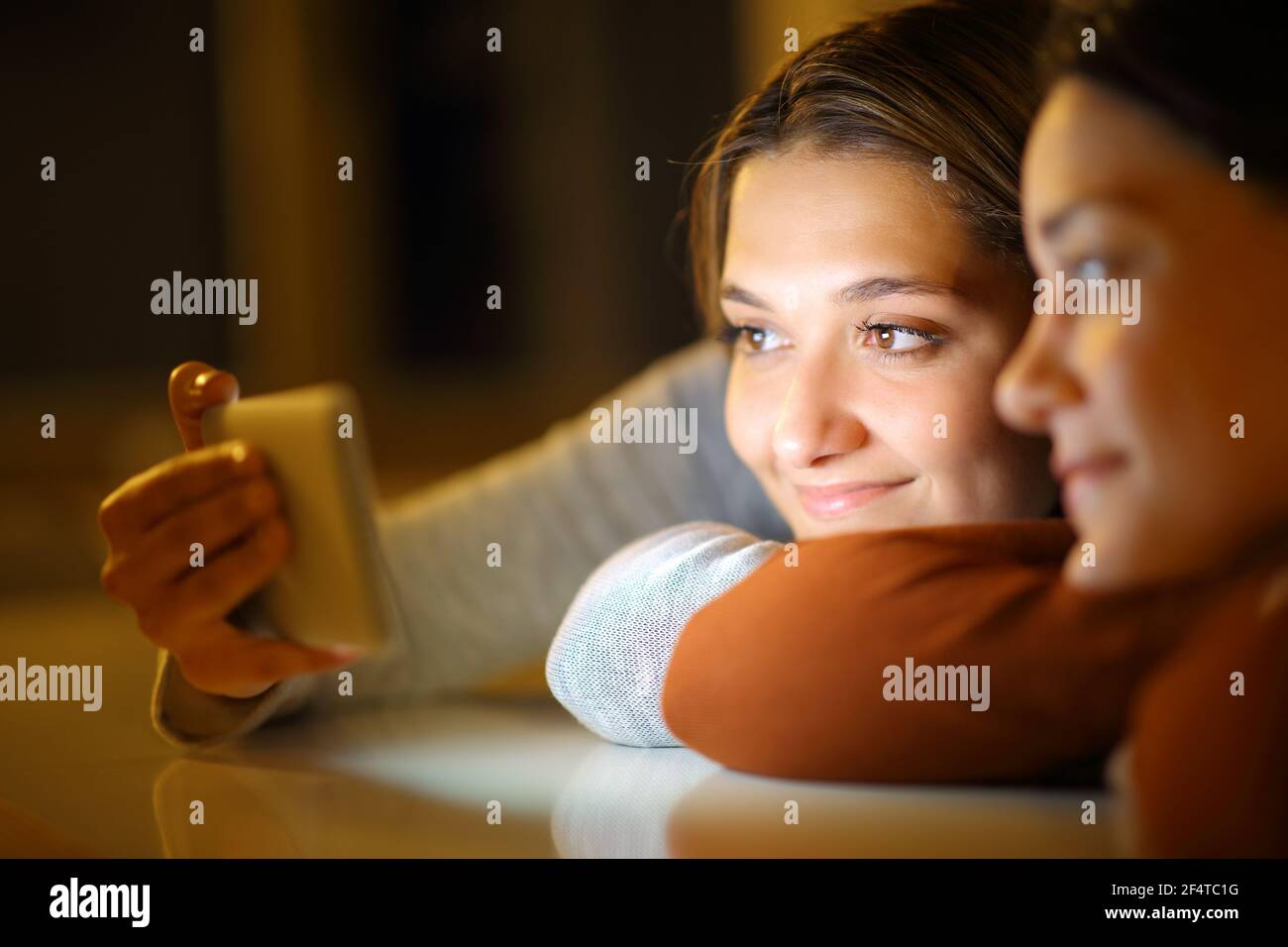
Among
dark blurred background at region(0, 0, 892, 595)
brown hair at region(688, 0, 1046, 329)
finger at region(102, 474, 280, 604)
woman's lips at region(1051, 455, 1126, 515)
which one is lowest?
woman's lips at region(1051, 455, 1126, 515)

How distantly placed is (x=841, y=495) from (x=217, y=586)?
28 cm

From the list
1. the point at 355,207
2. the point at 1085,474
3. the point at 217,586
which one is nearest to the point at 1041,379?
the point at 1085,474

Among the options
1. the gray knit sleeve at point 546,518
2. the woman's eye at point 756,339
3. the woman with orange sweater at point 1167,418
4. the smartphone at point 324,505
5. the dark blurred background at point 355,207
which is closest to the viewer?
the woman with orange sweater at point 1167,418

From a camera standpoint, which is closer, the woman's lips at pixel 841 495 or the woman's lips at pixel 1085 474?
the woman's lips at pixel 1085 474

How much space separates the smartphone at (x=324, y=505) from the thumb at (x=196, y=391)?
11mm

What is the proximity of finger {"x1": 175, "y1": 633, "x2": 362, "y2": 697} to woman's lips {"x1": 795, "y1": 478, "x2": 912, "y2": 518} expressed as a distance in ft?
0.73

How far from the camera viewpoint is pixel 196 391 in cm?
63

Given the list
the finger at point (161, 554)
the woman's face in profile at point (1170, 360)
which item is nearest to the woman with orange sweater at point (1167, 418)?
the woman's face in profile at point (1170, 360)

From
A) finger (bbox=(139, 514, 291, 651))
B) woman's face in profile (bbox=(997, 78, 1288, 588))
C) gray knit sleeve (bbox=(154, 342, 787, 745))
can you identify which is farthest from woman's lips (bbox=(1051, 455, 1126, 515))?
gray knit sleeve (bbox=(154, 342, 787, 745))

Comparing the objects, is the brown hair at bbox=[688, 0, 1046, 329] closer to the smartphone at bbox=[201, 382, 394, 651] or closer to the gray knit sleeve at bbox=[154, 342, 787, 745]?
the smartphone at bbox=[201, 382, 394, 651]

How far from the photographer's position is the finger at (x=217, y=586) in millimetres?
616

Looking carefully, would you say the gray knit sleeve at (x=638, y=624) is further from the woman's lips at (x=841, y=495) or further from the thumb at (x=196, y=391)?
the thumb at (x=196, y=391)

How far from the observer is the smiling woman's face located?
23.0 inches

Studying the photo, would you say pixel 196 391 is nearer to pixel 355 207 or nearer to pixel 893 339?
pixel 893 339
